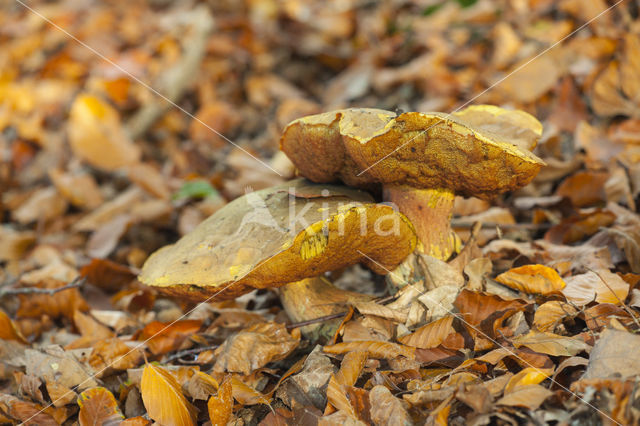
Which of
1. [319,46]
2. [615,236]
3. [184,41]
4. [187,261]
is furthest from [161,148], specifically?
[615,236]

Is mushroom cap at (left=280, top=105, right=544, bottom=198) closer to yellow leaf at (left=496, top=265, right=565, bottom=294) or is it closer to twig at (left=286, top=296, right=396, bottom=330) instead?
yellow leaf at (left=496, top=265, right=565, bottom=294)

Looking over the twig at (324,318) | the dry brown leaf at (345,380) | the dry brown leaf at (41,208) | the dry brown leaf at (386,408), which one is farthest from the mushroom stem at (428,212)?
the dry brown leaf at (41,208)

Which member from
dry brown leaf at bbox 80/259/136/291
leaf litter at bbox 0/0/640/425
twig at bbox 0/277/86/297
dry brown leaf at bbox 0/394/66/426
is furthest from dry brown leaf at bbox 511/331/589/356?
dry brown leaf at bbox 80/259/136/291

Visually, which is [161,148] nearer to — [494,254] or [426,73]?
[426,73]

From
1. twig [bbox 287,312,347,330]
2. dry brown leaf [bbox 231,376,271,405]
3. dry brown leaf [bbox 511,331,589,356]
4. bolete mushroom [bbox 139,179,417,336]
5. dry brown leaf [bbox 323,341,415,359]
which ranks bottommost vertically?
dry brown leaf [bbox 231,376,271,405]

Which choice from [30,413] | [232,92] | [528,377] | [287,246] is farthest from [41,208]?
[528,377]

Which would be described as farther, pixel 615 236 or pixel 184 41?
pixel 184 41
